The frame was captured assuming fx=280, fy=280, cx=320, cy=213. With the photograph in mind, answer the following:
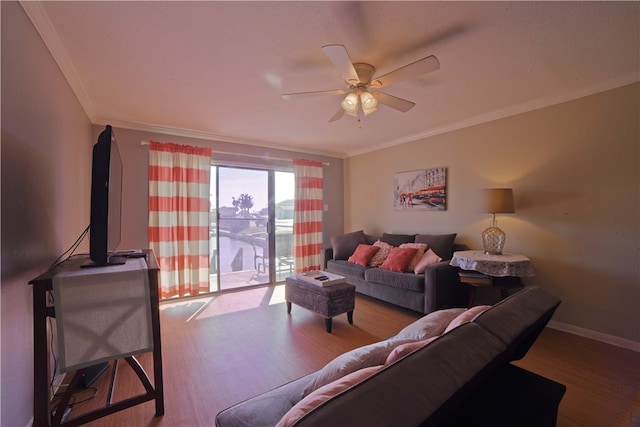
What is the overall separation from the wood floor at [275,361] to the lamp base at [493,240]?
898 millimetres

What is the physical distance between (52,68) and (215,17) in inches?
50.9

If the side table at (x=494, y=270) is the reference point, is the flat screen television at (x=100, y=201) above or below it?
above

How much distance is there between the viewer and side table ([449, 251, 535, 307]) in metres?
2.62

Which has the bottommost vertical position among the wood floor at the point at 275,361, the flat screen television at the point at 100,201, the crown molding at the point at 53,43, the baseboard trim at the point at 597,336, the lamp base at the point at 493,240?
the wood floor at the point at 275,361

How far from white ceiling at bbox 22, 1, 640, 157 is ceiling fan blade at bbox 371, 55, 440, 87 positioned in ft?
0.62

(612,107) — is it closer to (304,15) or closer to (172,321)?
(304,15)

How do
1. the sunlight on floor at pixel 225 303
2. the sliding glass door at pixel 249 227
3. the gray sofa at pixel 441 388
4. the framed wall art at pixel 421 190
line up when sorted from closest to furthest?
the gray sofa at pixel 441 388
the sunlight on floor at pixel 225 303
the framed wall art at pixel 421 190
the sliding glass door at pixel 249 227

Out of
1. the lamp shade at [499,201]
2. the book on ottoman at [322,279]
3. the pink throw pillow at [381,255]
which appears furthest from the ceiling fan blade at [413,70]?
the pink throw pillow at [381,255]

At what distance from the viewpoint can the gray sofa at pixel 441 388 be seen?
595 mm

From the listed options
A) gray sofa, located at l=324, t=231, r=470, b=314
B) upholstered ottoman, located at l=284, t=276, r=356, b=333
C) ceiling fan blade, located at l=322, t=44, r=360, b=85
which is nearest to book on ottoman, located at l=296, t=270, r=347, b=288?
upholstered ottoman, located at l=284, t=276, r=356, b=333

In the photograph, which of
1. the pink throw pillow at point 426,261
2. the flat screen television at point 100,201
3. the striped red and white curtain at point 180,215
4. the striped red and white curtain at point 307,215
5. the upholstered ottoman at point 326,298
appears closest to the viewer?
the flat screen television at point 100,201

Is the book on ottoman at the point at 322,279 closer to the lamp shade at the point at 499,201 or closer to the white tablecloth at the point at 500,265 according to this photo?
the white tablecloth at the point at 500,265

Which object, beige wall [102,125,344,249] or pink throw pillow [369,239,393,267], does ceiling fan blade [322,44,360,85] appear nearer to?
pink throw pillow [369,239,393,267]

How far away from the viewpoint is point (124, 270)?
150 cm
